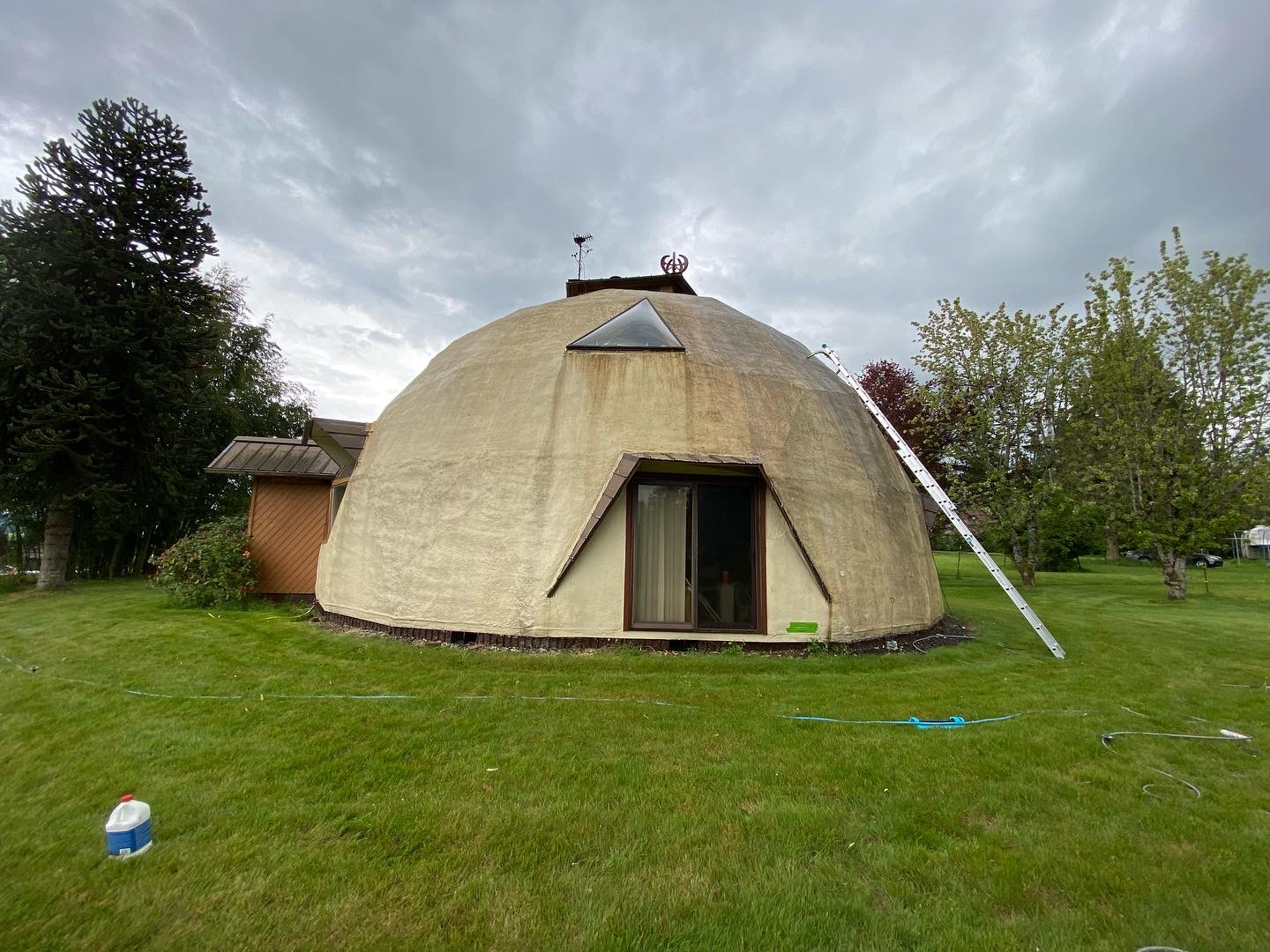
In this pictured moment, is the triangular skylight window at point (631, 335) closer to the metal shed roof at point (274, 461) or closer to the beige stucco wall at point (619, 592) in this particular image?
the beige stucco wall at point (619, 592)

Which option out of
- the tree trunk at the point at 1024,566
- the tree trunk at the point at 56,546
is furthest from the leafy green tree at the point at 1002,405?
the tree trunk at the point at 56,546

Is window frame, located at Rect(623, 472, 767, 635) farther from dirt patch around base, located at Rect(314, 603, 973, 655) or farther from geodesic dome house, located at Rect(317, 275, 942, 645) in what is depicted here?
dirt patch around base, located at Rect(314, 603, 973, 655)

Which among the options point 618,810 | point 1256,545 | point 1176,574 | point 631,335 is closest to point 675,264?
point 631,335

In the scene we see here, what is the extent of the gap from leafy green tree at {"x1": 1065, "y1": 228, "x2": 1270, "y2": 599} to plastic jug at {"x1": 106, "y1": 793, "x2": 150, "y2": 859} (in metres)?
21.6

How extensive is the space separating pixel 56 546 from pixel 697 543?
53.3 feet

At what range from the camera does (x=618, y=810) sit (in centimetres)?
308

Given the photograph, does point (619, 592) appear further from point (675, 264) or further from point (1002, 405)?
point (1002, 405)

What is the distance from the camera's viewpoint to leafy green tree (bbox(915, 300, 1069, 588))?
1933 cm

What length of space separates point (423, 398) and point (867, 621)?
7.24m

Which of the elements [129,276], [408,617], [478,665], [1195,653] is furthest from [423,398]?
[1195,653]

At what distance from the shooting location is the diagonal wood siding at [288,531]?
456 inches

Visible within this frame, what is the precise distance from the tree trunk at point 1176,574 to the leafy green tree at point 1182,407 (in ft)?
0.08

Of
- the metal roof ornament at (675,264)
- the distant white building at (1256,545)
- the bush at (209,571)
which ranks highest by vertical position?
the metal roof ornament at (675,264)

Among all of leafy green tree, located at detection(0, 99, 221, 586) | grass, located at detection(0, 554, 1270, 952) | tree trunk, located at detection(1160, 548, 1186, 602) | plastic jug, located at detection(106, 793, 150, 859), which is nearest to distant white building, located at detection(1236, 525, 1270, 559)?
tree trunk, located at detection(1160, 548, 1186, 602)
